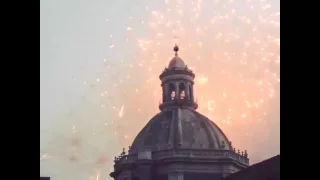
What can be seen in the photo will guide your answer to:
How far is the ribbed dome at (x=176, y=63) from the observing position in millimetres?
57219

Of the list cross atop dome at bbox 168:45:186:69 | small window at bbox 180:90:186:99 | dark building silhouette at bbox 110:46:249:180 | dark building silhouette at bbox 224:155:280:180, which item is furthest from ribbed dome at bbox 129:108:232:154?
dark building silhouette at bbox 224:155:280:180

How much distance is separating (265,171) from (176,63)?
1019 inches

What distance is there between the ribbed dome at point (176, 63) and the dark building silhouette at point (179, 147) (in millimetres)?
891

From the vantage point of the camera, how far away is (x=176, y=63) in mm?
57500

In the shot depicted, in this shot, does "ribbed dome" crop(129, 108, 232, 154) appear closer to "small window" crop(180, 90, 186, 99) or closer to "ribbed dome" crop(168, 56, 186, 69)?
"small window" crop(180, 90, 186, 99)

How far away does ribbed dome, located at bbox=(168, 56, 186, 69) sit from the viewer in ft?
188

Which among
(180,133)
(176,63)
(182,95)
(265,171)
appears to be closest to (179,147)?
(180,133)

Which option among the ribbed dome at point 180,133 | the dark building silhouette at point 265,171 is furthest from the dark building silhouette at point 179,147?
the dark building silhouette at point 265,171

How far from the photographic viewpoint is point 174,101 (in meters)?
55.1

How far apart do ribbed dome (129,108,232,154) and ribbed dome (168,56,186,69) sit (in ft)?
15.4

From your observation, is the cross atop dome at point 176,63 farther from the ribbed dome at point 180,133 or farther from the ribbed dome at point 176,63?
the ribbed dome at point 180,133
